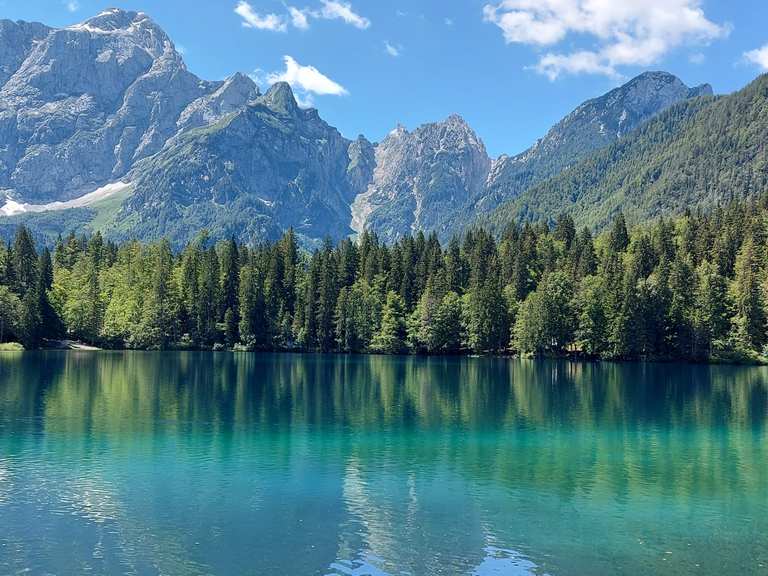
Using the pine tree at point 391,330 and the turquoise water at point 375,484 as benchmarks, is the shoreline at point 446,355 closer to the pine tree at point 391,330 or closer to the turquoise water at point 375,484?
the pine tree at point 391,330

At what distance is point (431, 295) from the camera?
506 feet

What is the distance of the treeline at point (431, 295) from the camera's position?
137 m

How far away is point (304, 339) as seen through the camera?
6368 inches

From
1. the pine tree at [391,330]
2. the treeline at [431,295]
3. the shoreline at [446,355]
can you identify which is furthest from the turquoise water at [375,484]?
the pine tree at [391,330]

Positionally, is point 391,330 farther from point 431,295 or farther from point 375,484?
point 375,484

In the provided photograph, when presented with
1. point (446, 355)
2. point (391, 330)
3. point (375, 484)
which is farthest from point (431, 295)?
point (375, 484)

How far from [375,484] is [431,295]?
Answer: 121 metres

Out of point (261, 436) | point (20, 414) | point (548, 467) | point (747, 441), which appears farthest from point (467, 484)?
point (20, 414)

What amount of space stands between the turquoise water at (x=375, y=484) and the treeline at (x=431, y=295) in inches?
2769

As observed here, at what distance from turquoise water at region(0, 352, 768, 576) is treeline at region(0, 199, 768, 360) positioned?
70.3 metres

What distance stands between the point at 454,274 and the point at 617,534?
468ft

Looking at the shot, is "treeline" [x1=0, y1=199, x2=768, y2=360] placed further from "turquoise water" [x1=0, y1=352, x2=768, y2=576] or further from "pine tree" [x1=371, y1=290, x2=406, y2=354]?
"turquoise water" [x1=0, y1=352, x2=768, y2=576]

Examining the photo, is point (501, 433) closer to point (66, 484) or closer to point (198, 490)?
point (198, 490)

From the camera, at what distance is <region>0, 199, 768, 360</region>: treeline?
137 m
